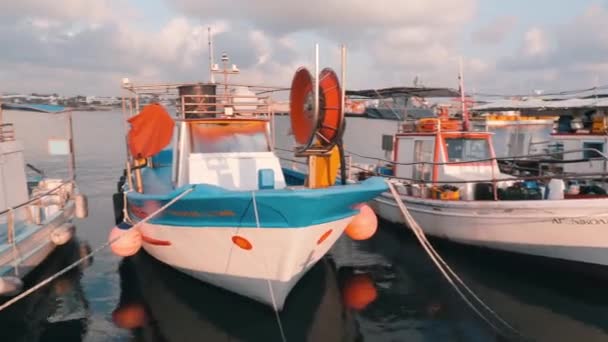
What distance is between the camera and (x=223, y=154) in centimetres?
955

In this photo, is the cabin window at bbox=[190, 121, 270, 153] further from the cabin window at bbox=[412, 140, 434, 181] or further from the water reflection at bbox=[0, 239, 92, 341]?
the cabin window at bbox=[412, 140, 434, 181]

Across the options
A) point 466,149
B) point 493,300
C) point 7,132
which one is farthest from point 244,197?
point 466,149

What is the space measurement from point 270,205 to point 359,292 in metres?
3.76

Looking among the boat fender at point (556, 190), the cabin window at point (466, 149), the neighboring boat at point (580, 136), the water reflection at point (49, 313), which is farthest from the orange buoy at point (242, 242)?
the neighboring boat at point (580, 136)

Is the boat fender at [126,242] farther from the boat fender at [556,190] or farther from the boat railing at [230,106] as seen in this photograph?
the boat fender at [556,190]

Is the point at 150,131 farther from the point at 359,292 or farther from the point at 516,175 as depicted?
the point at 516,175

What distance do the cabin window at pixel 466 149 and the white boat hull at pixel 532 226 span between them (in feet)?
5.73

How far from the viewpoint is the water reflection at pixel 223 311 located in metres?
7.56

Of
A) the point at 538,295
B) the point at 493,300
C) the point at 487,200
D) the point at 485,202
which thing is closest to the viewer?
the point at 493,300

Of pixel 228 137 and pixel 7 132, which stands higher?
pixel 7 132

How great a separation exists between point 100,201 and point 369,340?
1523cm

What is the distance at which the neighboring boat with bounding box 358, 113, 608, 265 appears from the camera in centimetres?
922

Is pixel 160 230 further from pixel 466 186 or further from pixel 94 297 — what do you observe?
pixel 466 186

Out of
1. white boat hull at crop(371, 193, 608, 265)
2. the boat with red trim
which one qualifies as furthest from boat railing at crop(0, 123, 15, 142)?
white boat hull at crop(371, 193, 608, 265)
